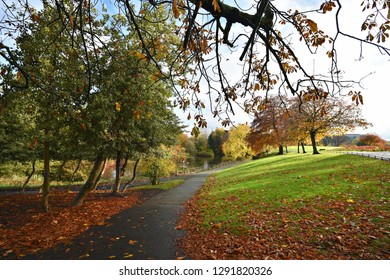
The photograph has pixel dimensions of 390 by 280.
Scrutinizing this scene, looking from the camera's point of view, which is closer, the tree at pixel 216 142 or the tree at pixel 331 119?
the tree at pixel 331 119

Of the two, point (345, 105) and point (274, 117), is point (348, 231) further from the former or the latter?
point (274, 117)

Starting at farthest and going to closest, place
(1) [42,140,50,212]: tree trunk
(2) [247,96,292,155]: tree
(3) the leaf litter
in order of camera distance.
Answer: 1. (2) [247,96,292,155]: tree
2. (1) [42,140,50,212]: tree trunk
3. (3) the leaf litter

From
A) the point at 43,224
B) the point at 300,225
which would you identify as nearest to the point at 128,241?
the point at 43,224

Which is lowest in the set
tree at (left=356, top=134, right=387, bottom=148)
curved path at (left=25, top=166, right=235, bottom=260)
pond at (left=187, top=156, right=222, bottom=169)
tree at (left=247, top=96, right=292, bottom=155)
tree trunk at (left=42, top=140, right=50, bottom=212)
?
pond at (left=187, top=156, right=222, bottom=169)

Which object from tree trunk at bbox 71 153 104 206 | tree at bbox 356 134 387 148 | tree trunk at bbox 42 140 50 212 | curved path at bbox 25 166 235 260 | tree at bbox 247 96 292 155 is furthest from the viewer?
tree at bbox 356 134 387 148

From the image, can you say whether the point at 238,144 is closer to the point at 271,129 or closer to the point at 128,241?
the point at 271,129

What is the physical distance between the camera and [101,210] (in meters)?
11.4

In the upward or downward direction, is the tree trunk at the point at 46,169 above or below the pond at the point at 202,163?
above

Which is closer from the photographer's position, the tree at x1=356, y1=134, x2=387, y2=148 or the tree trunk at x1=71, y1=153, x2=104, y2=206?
the tree trunk at x1=71, y1=153, x2=104, y2=206

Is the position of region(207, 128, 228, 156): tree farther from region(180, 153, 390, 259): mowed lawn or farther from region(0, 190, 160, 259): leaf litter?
region(180, 153, 390, 259): mowed lawn

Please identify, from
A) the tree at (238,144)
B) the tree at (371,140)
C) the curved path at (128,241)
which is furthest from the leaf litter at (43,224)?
the tree at (371,140)

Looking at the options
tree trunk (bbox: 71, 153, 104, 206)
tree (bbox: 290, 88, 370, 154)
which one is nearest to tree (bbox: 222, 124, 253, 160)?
tree (bbox: 290, 88, 370, 154)

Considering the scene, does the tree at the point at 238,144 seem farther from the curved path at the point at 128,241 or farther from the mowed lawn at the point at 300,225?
the curved path at the point at 128,241

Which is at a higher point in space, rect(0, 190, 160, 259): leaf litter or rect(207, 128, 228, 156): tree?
rect(207, 128, 228, 156): tree
